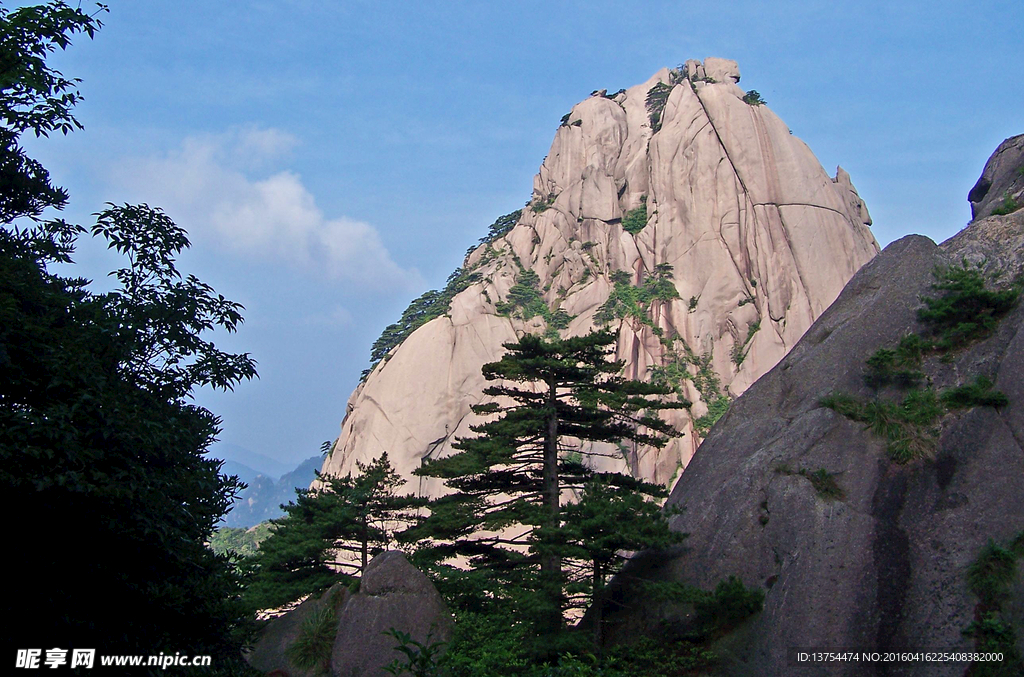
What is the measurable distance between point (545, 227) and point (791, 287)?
17.7m

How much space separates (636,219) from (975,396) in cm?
4390

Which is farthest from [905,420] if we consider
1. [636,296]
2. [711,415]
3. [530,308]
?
[530,308]

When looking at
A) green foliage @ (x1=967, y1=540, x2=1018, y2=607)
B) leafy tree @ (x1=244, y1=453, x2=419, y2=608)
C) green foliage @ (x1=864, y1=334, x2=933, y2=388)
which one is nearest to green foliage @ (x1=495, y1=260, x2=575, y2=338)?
leafy tree @ (x1=244, y1=453, x2=419, y2=608)

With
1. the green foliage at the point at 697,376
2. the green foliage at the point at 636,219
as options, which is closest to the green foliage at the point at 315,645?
the green foliage at the point at 697,376

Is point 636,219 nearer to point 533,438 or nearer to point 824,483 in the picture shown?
point 533,438

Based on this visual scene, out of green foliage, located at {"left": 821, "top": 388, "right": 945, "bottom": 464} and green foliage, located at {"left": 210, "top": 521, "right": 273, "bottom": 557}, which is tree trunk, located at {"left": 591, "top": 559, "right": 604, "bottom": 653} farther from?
green foliage, located at {"left": 210, "top": 521, "right": 273, "bottom": 557}

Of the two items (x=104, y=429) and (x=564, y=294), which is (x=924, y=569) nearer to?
(x=104, y=429)

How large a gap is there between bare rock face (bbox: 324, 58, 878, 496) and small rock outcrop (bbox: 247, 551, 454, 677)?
28.2 meters

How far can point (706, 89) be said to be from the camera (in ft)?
189

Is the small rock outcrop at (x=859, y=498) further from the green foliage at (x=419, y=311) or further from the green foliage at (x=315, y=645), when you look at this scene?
the green foliage at (x=419, y=311)

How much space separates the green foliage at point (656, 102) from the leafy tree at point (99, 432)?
55.9 meters

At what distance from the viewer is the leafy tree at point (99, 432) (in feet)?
24.7

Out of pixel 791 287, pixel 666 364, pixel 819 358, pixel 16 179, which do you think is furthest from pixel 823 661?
pixel 791 287

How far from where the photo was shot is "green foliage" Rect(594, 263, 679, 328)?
4981 centimetres
